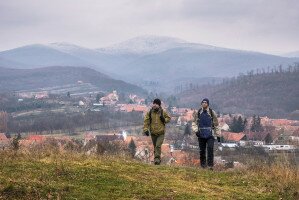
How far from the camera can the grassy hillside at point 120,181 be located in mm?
6641

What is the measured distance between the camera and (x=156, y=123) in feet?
40.2

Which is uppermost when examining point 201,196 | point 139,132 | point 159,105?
point 159,105

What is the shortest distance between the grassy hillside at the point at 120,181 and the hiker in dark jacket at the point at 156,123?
2.40m

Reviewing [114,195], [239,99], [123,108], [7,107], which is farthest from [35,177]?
[239,99]

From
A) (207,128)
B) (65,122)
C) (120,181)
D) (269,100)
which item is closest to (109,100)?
(269,100)

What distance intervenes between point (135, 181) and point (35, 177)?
172cm

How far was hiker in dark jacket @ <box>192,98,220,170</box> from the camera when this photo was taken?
1173 cm

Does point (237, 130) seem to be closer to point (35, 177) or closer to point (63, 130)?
point (63, 130)

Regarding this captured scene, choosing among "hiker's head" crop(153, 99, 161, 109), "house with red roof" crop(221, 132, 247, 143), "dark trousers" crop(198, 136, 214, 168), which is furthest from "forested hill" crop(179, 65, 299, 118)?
"hiker's head" crop(153, 99, 161, 109)

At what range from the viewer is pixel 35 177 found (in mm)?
7223

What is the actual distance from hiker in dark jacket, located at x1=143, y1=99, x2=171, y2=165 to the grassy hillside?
240 cm

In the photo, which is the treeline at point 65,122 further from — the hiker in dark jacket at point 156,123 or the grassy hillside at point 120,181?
the grassy hillside at point 120,181

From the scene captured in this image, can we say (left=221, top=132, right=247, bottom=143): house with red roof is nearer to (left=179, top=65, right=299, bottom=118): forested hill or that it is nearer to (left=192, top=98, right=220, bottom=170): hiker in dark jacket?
(left=192, top=98, right=220, bottom=170): hiker in dark jacket

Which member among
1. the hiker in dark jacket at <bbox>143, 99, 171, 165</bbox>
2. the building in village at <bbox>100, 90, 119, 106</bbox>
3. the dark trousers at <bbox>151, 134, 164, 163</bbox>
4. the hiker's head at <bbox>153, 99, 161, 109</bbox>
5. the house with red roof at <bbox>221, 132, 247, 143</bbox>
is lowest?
the house with red roof at <bbox>221, 132, 247, 143</bbox>
